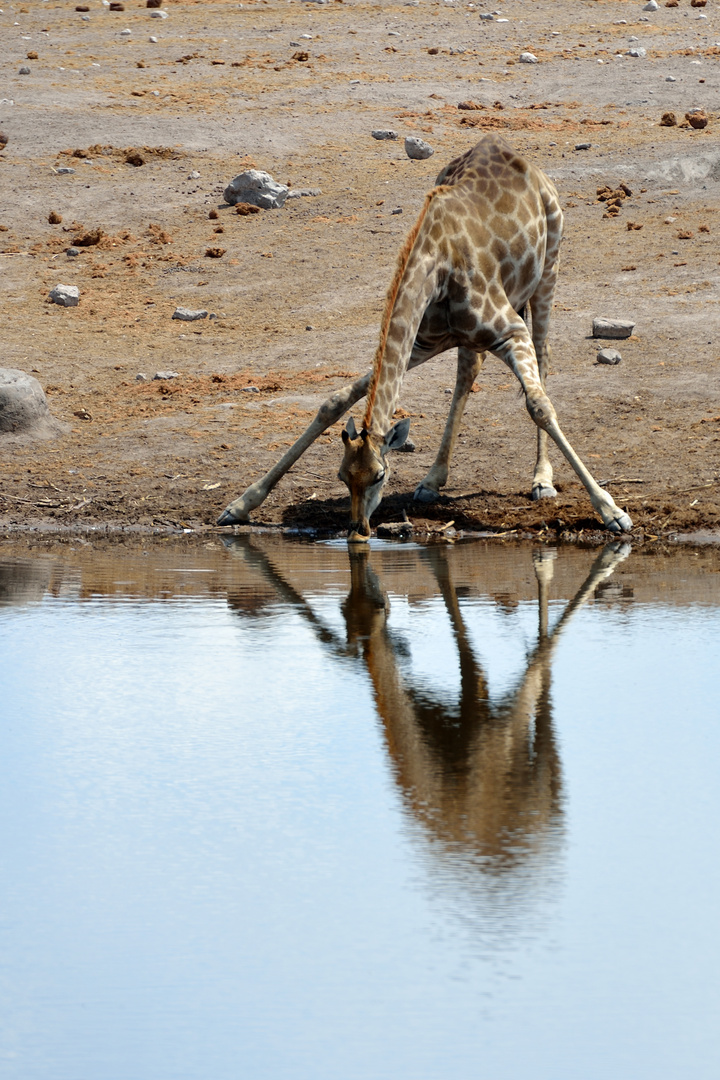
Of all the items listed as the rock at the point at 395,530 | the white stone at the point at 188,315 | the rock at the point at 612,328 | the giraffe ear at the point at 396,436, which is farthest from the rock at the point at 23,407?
the rock at the point at 612,328

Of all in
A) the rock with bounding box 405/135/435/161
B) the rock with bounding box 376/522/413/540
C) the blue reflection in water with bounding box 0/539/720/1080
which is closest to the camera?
the blue reflection in water with bounding box 0/539/720/1080

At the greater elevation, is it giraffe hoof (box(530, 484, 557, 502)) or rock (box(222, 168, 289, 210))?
rock (box(222, 168, 289, 210))

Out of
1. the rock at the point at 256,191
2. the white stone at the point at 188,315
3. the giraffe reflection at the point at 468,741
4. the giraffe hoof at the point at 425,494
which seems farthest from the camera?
the rock at the point at 256,191

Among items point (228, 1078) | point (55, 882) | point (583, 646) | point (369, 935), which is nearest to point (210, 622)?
point (583, 646)

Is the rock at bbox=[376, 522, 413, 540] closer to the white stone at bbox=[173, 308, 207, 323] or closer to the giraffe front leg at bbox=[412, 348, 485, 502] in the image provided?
the giraffe front leg at bbox=[412, 348, 485, 502]

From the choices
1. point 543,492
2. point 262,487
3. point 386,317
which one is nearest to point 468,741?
point 386,317

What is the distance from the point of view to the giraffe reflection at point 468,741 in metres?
4.50

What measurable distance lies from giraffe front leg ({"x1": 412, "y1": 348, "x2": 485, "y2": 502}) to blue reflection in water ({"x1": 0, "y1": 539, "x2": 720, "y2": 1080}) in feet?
13.4

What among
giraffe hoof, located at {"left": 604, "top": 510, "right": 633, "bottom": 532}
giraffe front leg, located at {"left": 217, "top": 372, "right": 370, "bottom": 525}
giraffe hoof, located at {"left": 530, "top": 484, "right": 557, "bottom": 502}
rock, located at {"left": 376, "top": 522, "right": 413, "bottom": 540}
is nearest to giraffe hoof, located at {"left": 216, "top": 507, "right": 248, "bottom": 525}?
giraffe front leg, located at {"left": 217, "top": 372, "right": 370, "bottom": 525}

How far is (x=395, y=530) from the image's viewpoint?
426 inches

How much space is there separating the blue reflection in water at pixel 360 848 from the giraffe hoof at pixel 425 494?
4.01 m

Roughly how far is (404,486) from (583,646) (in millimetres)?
5279

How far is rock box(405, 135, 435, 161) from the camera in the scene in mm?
22672

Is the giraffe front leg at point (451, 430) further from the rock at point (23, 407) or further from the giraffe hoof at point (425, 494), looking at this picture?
the rock at point (23, 407)
